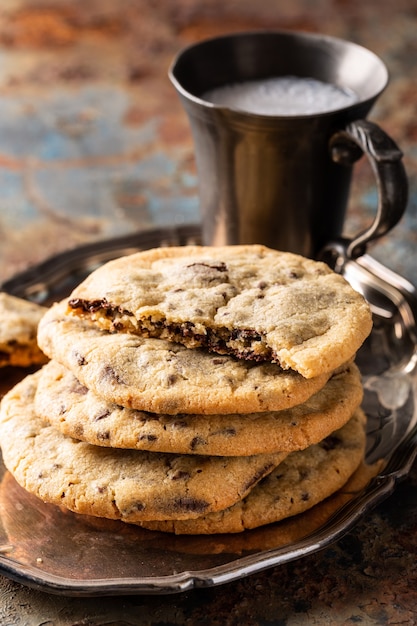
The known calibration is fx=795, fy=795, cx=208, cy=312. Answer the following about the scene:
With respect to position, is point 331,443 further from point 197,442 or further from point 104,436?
point 104,436

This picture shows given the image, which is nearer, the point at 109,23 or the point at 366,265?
the point at 366,265

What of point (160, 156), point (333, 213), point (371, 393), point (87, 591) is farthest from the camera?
point (160, 156)

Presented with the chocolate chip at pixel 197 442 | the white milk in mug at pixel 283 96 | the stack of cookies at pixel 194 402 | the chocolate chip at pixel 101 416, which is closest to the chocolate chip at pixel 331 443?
the stack of cookies at pixel 194 402

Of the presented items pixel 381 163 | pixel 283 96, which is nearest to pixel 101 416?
pixel 381 163

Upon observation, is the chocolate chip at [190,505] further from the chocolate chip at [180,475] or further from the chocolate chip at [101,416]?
the chocolate chip at [101,416]

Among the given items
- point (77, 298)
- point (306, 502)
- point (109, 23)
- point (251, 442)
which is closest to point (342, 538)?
point (306, 502)

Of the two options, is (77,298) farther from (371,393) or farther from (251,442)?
(371,393)

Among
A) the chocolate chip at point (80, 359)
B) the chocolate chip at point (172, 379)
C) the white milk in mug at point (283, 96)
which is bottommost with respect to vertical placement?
the chocolate chip at point (80, 359)
